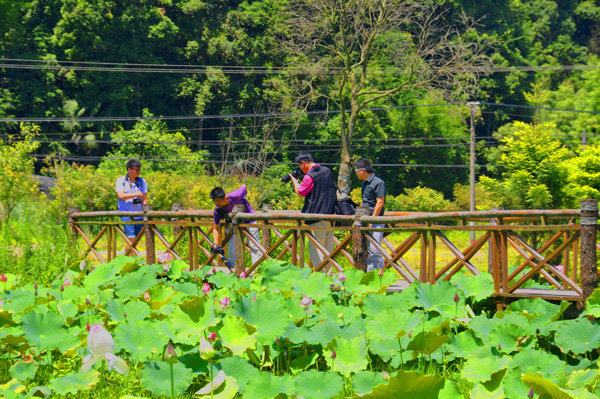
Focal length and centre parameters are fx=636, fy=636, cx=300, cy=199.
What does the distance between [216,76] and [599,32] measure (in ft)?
103

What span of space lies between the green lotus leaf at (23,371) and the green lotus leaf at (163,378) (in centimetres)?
78

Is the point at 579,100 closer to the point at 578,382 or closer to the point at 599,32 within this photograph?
the point at 599,32

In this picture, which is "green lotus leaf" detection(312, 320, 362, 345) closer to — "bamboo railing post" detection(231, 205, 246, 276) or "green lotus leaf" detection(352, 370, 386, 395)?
"green lotus leaf" detection(352, 370, 386, 395)

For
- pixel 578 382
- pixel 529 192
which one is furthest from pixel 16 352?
pixel 529 192

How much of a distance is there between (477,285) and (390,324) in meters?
1.15

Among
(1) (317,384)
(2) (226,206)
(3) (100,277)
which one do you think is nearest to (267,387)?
(1) (317,384)

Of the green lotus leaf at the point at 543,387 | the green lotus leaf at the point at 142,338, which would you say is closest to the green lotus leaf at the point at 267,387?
the green lotus leaf at the point at 142,338

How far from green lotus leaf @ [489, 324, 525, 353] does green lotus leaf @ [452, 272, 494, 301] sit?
2.58 feet

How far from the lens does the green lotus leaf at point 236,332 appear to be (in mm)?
3195

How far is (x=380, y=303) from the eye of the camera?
13.3 ft

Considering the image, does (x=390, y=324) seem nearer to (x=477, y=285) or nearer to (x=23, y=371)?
(x=477, y=285)

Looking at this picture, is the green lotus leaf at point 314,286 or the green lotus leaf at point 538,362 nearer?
the green lotus leaf at point 538,362

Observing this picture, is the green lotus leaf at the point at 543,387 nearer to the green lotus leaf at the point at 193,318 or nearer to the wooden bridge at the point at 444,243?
the green lotus leaf at the point at 193,318

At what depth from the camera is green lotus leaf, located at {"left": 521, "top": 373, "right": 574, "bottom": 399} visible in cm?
256
